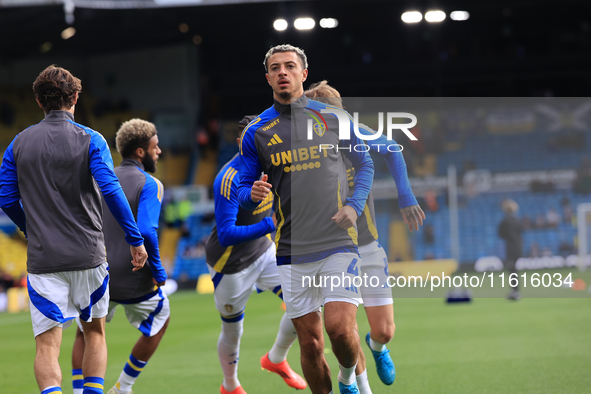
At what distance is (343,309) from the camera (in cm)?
405

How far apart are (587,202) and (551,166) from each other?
3.12 meters

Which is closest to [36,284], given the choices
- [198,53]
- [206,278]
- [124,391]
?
[124,391]

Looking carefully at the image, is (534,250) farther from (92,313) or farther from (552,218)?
(92,313)

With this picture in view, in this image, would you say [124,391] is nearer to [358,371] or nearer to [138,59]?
[358,371]

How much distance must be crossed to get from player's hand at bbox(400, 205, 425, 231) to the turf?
1629 millimetres

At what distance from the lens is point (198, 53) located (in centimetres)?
3228

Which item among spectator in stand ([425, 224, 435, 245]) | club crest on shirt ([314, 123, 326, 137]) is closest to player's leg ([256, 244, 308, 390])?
club crest on shirt ([314, 123, 326, 137])

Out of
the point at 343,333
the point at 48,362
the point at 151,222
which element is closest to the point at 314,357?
the point at 343,333

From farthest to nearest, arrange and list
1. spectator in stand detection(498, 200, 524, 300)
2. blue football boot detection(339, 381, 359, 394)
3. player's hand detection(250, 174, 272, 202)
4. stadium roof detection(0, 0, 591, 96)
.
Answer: stadium roof detection(0, 0, 591, 96)
spectator in stand detection(498, 200, 524, 300)
blue football boot detection(339, 381, 359, 394)
player's hand detection(250, 174, 272, 202)

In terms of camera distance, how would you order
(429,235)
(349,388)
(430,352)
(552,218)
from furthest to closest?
1. (552,218)
2. (429,235)
3. (430,352)
4. (349,388)

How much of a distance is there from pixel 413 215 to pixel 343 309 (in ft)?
3.49

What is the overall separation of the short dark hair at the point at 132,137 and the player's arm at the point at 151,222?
1.15 feet

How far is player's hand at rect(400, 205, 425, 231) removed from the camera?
4.71 m

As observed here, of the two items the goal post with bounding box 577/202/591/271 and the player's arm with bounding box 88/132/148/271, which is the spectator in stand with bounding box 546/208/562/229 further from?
the player's arm with bounding box 88/132/148/271
